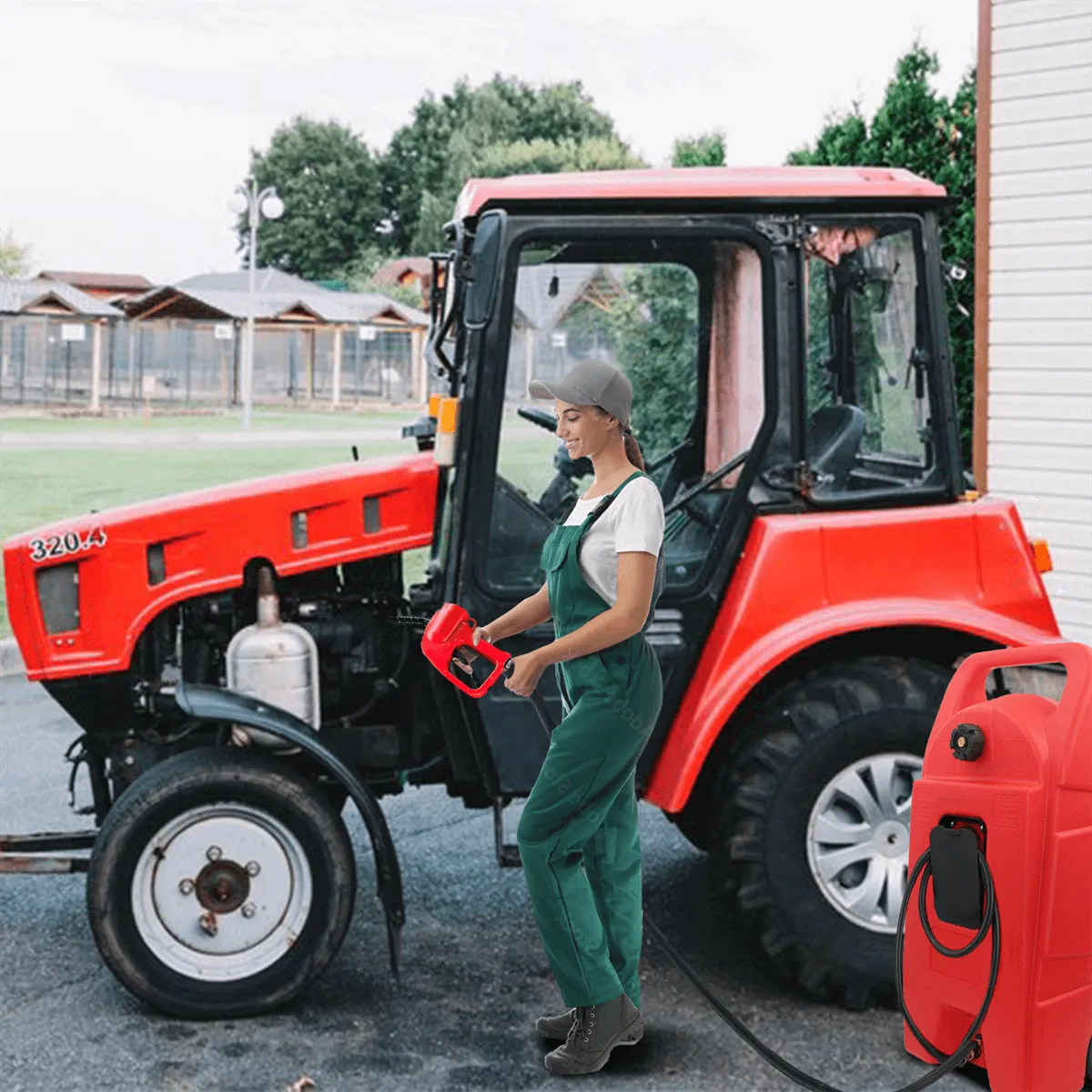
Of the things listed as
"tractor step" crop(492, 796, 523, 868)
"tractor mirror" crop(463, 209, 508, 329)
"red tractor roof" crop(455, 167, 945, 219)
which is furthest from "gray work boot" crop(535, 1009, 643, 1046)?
"red tractor roof" crop(455, 167, 945, 219)

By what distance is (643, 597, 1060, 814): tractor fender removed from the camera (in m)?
4.29

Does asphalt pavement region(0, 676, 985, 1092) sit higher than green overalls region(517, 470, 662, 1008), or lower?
lower

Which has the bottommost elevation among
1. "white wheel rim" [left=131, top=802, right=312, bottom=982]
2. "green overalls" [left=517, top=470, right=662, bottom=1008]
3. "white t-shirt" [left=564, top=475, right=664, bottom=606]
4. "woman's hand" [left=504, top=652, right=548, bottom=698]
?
"white wheel rim" [left=131, top=802, right=312, bottom=982]

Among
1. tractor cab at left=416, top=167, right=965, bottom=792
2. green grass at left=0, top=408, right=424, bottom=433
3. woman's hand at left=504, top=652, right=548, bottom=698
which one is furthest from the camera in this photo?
green grass at left=0, top=408, right=424, bottom=433

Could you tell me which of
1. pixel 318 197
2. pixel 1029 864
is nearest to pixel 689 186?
pixel 1029 864

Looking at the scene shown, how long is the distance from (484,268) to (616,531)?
125 cm

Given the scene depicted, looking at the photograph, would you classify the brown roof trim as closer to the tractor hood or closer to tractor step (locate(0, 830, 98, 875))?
the tractor hood

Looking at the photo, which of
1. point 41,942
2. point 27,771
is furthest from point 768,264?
point 27,771

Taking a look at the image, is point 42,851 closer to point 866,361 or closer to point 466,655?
point 466,655

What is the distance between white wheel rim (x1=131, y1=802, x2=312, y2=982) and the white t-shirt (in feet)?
4.88

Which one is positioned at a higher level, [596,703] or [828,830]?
[596,703]

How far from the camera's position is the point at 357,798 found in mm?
4297

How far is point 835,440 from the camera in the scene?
14.9ft

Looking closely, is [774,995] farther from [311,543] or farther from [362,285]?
[362,285]
